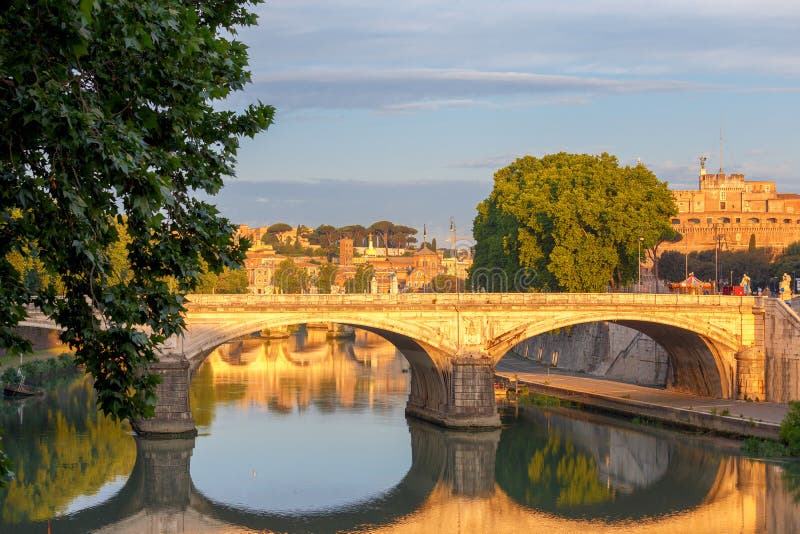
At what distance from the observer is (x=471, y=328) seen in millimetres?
45000

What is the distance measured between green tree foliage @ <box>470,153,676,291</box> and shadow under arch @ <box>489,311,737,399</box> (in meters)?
6.47

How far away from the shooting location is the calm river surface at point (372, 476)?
31828 millimetres

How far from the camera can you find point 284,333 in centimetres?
10512

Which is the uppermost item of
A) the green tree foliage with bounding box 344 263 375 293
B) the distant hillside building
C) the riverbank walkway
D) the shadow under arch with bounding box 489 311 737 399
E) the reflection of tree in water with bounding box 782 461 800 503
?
Result: the distant hillside building

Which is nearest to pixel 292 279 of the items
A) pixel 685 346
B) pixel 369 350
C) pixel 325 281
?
pixel 325 281

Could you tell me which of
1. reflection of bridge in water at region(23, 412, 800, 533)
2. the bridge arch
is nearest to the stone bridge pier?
the bridge arch

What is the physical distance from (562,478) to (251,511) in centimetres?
1025

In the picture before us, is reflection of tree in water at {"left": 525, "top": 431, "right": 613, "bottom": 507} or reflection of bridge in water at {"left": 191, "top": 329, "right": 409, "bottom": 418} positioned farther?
reflection of bridge in water at {"left": 191, "top": 329, "right": 409, "bottom": 418}

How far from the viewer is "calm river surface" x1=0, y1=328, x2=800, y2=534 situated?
31.8 metres

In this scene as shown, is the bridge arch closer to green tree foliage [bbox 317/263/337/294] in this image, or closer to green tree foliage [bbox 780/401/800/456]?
green tree foliage [bbox 780/401/800/456]

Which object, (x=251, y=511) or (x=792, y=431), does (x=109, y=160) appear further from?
(x=792, y=431)

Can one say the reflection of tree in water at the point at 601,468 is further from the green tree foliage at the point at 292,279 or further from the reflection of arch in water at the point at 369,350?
the green tree foliage at the point at 292,279

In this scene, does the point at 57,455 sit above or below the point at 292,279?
below

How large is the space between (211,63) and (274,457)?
27.0 metres
